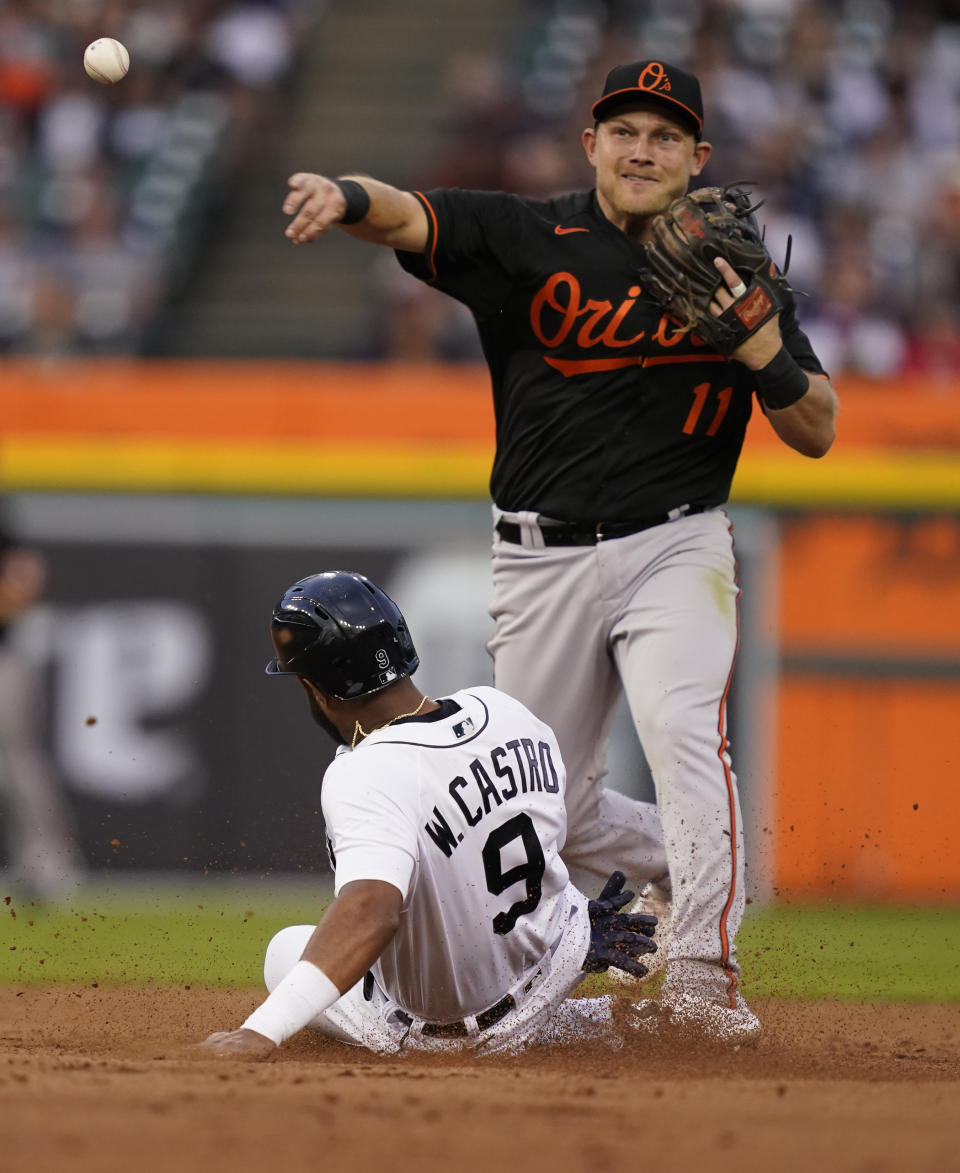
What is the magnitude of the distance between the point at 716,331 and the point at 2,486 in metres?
5.06

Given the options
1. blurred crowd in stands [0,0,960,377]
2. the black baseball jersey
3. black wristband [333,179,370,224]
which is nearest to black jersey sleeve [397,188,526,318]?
the black baseball jersey

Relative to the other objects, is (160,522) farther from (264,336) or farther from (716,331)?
(716,331)

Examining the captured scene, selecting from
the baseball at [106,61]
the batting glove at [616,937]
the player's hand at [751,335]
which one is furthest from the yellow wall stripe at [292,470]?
the batting glove at [616,937]

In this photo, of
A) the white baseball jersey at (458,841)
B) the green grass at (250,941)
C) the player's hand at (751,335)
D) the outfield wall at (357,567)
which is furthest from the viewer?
the outfield wall at (357,567)

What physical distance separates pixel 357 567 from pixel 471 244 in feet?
13.3

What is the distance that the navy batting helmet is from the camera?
160 inches

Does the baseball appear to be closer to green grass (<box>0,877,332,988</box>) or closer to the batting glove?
the batting glove

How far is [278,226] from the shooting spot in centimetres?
1216

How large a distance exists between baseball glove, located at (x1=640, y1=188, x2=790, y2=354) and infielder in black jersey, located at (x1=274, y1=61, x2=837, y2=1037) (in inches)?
1.7

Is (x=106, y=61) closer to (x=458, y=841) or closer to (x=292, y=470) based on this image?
(x=458, y=841)

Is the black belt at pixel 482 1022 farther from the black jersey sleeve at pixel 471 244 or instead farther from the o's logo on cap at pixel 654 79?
the o's logo on cap at pixel 654 79

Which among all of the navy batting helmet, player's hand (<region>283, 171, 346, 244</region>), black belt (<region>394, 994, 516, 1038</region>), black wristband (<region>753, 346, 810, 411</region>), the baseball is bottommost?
black belt (<region>394, 994, 516, 1038</region>)

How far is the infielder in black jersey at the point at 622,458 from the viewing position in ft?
15.1

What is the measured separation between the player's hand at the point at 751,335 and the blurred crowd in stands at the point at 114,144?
6309mm
